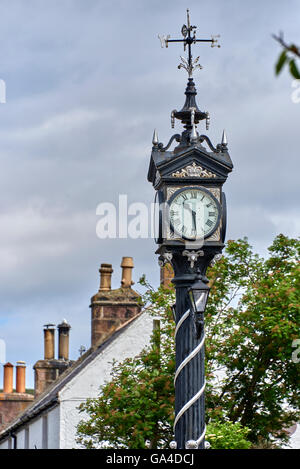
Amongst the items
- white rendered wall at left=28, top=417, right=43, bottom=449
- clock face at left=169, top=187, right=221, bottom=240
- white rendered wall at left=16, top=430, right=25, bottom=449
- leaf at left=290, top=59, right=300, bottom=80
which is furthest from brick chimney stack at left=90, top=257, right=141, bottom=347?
leaf at left=290, top=59, right=300, bottom=80

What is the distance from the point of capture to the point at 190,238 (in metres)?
15.0

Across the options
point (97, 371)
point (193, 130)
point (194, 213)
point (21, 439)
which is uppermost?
point (97, 371)

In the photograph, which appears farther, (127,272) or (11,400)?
(11,400)

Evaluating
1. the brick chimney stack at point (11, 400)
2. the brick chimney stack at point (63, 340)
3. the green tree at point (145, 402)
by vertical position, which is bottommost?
the green tree at point (145, 402)

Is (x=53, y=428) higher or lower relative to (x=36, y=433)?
lower

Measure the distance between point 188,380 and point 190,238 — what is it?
1782 mm

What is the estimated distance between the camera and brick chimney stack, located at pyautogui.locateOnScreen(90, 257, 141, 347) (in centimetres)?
3909

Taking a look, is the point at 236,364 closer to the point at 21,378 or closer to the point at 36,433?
the point at 36,433

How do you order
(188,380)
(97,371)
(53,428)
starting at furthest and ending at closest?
(53,428) < (97,371) < (188,380)

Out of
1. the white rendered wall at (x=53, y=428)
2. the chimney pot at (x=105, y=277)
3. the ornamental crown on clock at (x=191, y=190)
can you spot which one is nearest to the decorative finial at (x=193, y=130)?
the ornamental crown on clock at (x=191, y=190)

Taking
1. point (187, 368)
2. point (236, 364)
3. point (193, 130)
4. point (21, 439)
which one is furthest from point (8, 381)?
point (187, 368)

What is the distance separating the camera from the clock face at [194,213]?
15023 mm

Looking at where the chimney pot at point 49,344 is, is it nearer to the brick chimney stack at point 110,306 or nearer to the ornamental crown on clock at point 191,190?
the brick chimney stack at point 110,306

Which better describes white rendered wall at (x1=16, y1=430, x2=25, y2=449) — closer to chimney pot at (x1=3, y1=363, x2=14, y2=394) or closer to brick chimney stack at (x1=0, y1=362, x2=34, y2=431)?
brick chimney stack at (x1=0, y1=362, x2=34, y2=431)
